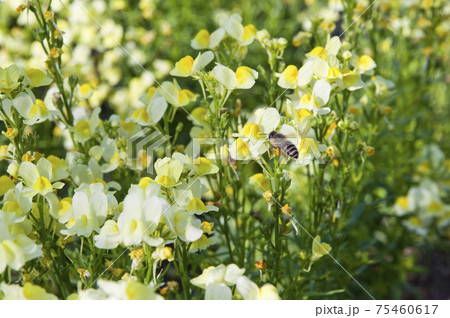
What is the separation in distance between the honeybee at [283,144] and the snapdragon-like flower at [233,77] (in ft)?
0.75

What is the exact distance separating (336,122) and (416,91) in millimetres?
1421

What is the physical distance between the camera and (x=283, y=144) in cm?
142

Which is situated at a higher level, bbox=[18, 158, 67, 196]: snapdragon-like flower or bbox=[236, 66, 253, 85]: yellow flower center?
bbox=[236, 66, 253, 85]: yellow flower center

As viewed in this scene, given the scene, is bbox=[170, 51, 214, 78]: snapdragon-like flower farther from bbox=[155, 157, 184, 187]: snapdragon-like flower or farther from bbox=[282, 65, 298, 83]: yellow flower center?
bbox=[155, 157, 184, 187]: snapdragon-like flower

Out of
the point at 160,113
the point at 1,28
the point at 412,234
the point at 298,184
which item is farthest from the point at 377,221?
the point at 1,28

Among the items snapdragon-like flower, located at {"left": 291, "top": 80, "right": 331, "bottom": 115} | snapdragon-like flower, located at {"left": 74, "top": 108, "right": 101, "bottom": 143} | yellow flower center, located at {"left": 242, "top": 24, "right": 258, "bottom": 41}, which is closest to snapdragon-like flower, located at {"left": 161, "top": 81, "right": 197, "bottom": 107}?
snapdragon-like flower, located at {"left": 74, "top": 108, "right": 101, "bottom": 143}

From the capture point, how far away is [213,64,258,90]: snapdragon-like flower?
153 cm

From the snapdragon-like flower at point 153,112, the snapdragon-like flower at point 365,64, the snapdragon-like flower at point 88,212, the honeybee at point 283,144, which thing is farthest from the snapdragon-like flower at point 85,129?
the snapdragon-like flower at point 365,64

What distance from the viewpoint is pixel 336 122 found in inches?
68.8

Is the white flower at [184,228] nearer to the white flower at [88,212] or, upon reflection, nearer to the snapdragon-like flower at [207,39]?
the white flower at [88,212]

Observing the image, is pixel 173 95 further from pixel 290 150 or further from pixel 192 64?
pixel 290 150

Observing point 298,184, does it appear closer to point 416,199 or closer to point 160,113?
point 416,199

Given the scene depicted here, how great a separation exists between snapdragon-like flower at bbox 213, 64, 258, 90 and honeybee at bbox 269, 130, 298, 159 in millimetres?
230

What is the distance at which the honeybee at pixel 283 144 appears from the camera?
1.42m
